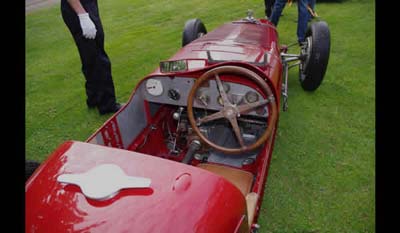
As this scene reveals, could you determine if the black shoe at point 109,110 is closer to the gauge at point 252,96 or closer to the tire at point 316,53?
the gauge at point 252,96

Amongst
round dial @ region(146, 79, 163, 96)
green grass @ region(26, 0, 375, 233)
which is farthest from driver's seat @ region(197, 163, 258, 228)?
round dial @ region(146, 79, 163, 96)

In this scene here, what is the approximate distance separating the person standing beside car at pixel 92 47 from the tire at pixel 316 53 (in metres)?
2.53

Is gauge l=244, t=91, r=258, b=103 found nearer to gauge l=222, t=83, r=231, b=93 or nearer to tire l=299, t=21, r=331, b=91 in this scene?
gauge l=222, t=83, r=231, b=93

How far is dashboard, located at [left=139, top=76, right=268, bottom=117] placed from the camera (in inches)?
101

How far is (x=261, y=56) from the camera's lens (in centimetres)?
299

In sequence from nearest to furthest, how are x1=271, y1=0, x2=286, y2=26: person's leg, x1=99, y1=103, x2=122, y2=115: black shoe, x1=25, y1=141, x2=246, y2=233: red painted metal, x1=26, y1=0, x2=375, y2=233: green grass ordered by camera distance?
1. x1=25, y1=141, x2=246, y2=233: red painted metal
2. x1=26, y1=0, x2=375, y2=233: green grass
3. x1=99, y1=103, x2=122, y2=115: black shoe
4. x1=271, y1=0, x2=286, y2=26: person's leg

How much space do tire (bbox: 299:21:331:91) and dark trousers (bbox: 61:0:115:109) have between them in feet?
8.28

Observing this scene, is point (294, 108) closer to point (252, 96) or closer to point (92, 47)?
point (252, 96)

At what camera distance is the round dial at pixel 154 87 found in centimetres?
276

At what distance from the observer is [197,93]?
8.71 ft

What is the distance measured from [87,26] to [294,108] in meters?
2.79

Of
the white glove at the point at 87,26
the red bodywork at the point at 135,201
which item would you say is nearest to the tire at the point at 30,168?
the red bodywork at the point at 135,201
